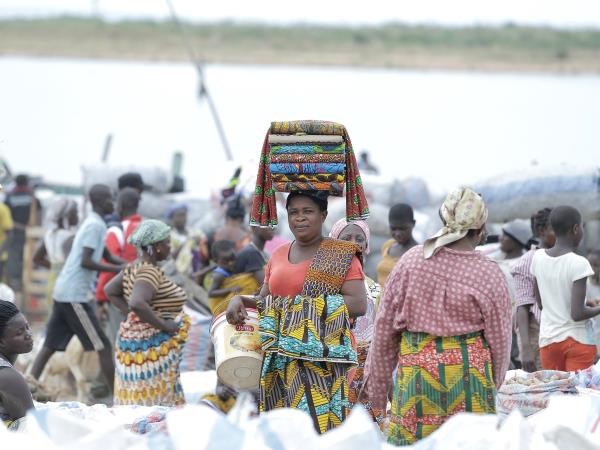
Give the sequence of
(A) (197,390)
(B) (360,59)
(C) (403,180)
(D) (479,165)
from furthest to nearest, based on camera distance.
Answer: (B) (360,59), (D) (479,165), (C) (403,180), (A) (197,390)

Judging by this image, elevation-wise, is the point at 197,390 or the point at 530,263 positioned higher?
the point at 530,263

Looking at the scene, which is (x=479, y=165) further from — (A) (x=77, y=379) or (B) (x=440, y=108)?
(A) (x=77, y=379)

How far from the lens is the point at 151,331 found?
244 inches

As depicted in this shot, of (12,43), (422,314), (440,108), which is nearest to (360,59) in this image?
(12,43)

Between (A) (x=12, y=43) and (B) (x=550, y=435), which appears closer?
(B) (x=550, y=435)

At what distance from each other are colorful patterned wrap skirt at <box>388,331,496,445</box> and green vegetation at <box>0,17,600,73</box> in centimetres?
4326

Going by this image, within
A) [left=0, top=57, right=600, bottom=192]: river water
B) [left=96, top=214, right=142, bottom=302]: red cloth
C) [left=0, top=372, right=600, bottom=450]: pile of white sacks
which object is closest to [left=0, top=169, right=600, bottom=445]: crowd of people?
[left=0, top=372, right=600, bottom=450]: pile of white sacks

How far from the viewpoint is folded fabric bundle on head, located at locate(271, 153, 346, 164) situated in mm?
4492

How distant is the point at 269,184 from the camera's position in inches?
183

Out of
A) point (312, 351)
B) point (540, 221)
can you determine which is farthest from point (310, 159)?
point (540, 221)

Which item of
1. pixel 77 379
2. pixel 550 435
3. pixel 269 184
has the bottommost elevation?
pixel 77 379

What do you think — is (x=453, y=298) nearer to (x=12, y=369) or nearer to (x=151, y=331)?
(x=12, y=369)

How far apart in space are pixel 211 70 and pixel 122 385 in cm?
3943

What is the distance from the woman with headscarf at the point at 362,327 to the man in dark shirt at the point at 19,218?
706 cm
